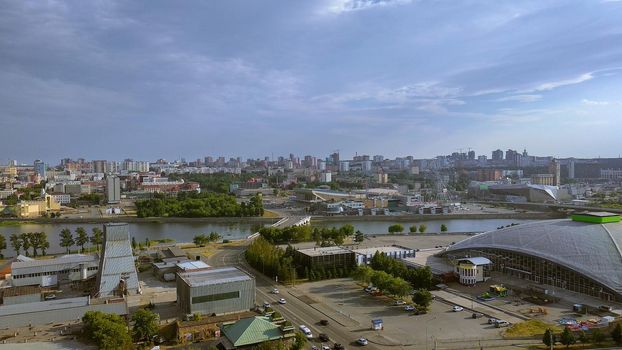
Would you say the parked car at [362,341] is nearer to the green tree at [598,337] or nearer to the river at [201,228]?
the green tree at [598,337]

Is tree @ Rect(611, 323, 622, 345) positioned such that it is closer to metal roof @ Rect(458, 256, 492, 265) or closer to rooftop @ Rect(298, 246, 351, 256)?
metal roof @ Rect(458, 256, 492, 265)

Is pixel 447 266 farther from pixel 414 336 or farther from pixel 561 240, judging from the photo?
pixel 414 336

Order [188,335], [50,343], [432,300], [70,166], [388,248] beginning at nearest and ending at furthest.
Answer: [50,343] → [188,335] → [432,300] → [388,248] → [70,166]

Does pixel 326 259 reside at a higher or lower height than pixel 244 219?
higher

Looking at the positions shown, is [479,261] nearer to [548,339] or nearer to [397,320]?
[397,320]

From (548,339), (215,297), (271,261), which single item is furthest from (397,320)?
(271,261)

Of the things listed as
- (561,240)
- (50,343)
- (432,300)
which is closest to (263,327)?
(50,343)
